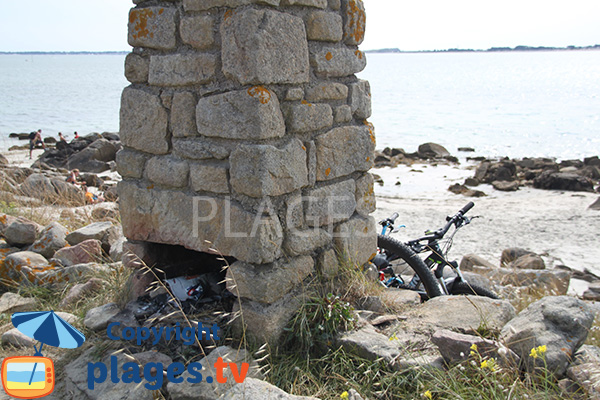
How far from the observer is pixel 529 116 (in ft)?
96.0

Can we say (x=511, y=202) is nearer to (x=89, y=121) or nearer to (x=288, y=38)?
(x=288, y=38)

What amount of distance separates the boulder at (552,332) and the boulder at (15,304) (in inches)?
126

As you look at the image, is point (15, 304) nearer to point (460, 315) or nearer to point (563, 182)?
point (460, 315)

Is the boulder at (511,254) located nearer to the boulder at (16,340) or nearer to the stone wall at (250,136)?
the stone wall at (250,136)

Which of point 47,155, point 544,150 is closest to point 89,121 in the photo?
point 47,155

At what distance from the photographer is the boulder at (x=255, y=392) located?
2141 millimetres

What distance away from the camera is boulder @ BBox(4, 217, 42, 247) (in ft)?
14.9

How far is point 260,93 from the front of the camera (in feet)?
8.25

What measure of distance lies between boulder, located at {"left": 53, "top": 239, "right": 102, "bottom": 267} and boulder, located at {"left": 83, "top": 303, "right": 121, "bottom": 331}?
114cm

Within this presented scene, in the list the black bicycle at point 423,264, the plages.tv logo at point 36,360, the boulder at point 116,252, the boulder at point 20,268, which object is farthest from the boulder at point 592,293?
the boulder at point 20,268

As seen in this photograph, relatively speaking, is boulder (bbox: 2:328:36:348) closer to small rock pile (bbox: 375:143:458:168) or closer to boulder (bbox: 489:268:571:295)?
boulder (bbox: 489:268:571:295)

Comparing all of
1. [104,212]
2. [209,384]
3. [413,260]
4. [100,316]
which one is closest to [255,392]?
[209,384]

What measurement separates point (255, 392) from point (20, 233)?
11.1 feet

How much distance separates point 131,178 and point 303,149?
3.78 feet
